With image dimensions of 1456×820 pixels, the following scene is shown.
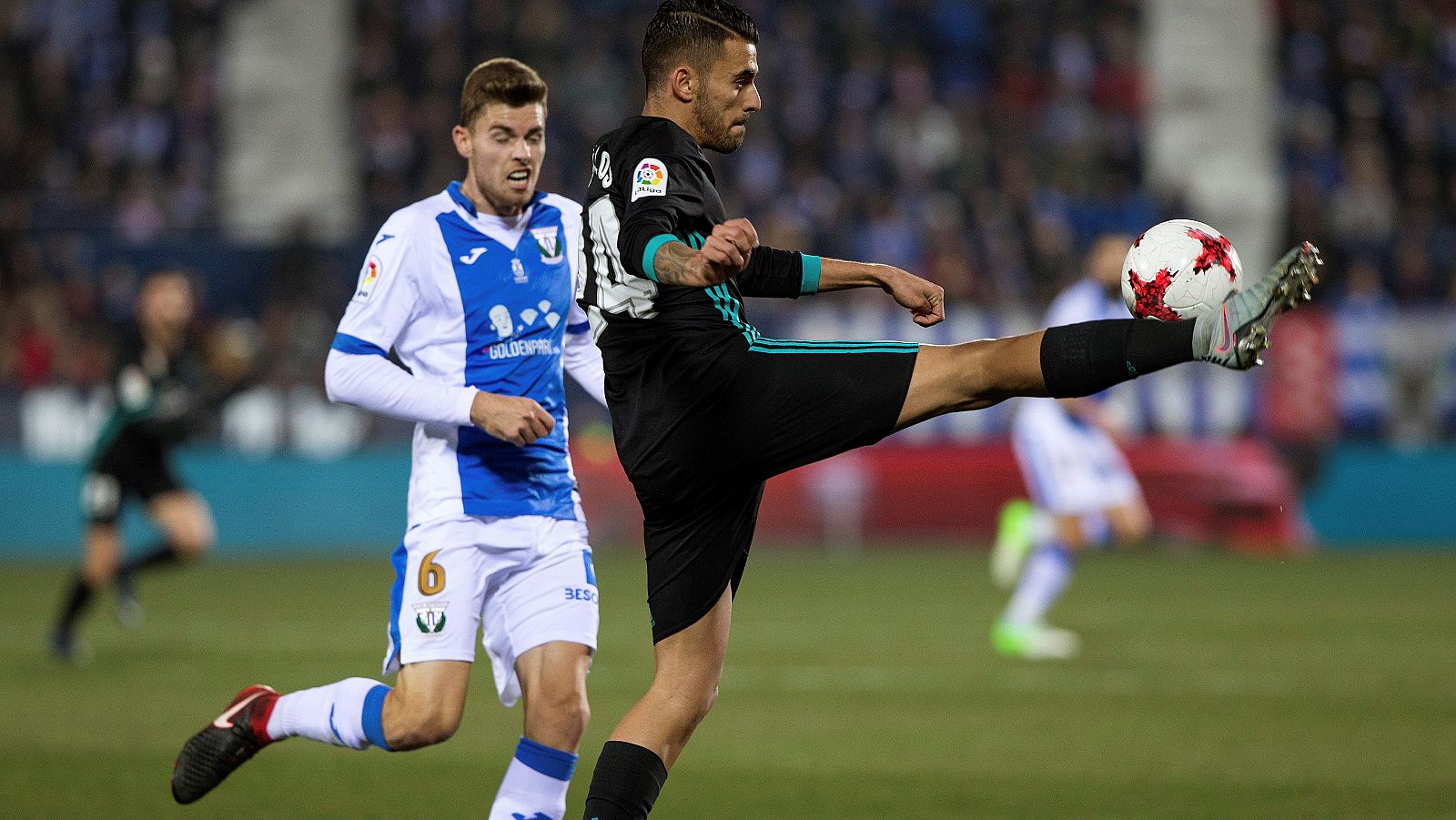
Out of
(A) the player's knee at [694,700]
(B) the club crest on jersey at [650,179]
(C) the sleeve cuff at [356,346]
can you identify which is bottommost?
(A) the player's knee at [694,700]

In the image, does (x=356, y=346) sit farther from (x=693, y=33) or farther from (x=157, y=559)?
(x=157, y=559)

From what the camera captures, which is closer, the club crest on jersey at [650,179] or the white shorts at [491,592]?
the club crest on jersey at [650,179]

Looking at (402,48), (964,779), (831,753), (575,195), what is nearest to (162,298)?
(831,753)

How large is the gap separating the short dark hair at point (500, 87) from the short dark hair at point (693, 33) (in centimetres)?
86

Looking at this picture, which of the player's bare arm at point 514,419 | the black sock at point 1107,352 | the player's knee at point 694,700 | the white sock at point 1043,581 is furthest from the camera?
the white sock at point 1043,581

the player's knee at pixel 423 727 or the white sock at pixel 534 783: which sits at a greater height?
the player's knee at pixel 423 727

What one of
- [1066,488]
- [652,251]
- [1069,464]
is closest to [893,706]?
[1066,488]

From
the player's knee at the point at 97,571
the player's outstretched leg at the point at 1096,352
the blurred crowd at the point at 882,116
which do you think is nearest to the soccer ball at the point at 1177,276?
the player's outstretched leg at the point at 1096,352

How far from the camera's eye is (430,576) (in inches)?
200

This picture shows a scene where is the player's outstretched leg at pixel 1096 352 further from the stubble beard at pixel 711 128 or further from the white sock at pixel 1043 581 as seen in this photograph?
the white sock at pixel 1043 581

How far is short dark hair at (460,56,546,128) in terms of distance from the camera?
522 centimetres

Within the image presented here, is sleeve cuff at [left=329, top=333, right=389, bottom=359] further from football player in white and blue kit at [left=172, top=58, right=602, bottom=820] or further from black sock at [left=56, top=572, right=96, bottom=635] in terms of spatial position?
black sock at [left=56, top=572, right=96, bottom=635]

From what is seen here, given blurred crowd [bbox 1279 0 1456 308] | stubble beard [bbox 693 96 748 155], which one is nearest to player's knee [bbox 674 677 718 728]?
stubble beard [bbox 693 96 748 155]

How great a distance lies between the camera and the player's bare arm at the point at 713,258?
12.6 ft
